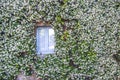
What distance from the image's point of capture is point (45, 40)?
9.09 metres

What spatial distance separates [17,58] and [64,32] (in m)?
1.61

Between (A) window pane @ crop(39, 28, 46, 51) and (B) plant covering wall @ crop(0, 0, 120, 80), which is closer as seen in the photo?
(B) plant covering wall @ crop(0, 0, 120, 80)

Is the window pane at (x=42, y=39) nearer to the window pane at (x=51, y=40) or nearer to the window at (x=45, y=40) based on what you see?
the window at (x=45, y=40)

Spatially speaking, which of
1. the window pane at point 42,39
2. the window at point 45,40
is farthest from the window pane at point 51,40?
the window pane at point 42,39

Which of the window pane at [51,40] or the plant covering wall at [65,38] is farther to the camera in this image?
the window pane at [51,40]

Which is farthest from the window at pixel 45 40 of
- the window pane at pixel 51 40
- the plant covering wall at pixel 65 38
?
the plant covering wall at pixel 65 38

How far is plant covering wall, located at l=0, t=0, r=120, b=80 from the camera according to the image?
8789mm

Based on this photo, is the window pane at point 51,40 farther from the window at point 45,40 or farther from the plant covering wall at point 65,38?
the plant covering wall at point 65,38

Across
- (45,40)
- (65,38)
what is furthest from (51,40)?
(65,38)

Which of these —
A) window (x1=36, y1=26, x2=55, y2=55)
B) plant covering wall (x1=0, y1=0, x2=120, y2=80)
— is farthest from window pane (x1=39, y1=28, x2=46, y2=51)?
plant covering wall (x1=0, y1=0, x2=120, y2=80)

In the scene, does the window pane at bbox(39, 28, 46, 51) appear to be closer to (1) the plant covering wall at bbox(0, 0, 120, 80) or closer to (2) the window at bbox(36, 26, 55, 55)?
(2) the window at bbox(36, 26, 55, 55)

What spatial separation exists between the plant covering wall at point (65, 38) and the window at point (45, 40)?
218 mm

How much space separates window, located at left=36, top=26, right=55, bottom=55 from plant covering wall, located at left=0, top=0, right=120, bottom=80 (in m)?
0.22

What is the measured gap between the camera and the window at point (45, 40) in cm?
903
